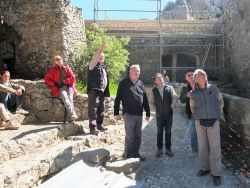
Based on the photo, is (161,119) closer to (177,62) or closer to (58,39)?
(58,39)

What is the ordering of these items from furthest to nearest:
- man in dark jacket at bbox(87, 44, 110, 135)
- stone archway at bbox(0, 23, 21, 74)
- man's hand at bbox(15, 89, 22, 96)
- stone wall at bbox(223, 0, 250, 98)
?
stone wall at bbox(223, 0, 250, 98) → stone archway at bbox(0, 23, 21, 74) → man's hand at bbox(15, 89, 22, 96) → man in dark jacket at bbox(87, 44, 110, 135)

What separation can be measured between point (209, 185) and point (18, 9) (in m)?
7.78

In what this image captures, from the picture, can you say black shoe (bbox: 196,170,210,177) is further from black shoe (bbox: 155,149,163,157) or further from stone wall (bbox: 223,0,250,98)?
stone wall (bbox: 223,0,250,98)

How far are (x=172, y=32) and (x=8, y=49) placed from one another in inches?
326

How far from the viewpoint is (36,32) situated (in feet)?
34.3

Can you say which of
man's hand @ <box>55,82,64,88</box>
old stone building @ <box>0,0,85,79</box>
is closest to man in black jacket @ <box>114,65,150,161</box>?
man's hand @ <box>55,82,64,88</box>

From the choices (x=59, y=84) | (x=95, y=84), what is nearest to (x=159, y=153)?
(x=95, y=84)

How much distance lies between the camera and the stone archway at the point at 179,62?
1692cm

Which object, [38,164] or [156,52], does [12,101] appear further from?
[156,52]

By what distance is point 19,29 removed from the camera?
1053 centimetres

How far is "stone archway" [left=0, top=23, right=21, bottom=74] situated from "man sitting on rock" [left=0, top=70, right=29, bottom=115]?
95.3 inches

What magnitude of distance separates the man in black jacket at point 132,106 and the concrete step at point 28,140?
A: 1.36 metres

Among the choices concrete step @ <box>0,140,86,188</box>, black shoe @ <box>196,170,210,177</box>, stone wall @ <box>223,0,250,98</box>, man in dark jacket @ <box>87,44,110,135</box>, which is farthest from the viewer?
stone wall @ <box>223,0,250,98</box>

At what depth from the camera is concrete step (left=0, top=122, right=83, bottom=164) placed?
5.47m
